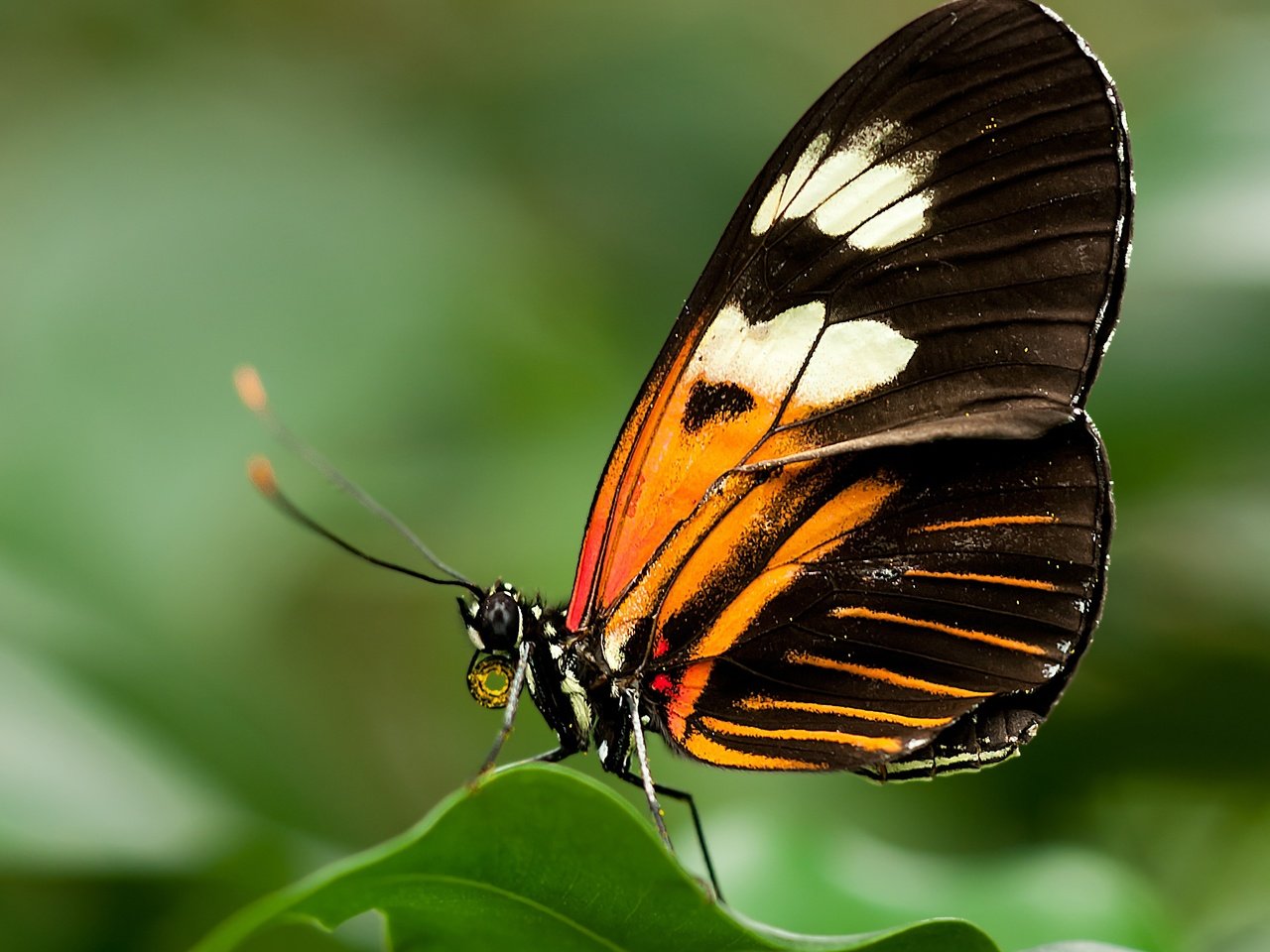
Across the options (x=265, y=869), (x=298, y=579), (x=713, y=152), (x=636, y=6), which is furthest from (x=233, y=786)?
(x=636, y=6)

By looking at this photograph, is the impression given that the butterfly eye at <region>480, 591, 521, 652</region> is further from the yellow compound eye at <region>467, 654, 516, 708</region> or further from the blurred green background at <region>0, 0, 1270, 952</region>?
the blurred green background at <region>0, 0, 1270, 952</region>


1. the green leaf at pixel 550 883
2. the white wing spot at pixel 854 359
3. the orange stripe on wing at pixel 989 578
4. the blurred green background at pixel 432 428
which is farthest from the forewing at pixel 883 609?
the green leaf at pixel 550 883

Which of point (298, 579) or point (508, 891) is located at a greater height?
point (298, 579)

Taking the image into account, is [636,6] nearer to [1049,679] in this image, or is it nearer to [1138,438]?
[1138,438]

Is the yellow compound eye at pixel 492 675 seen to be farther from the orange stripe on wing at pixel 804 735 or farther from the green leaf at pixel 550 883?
the green leaf at pixel 550 883

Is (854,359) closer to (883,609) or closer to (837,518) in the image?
(837,518)

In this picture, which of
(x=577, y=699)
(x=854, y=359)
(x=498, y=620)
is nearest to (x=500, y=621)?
(x=498, y=620)
